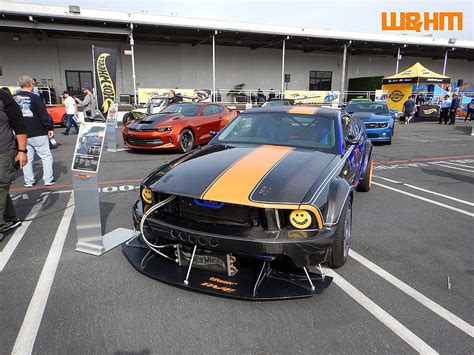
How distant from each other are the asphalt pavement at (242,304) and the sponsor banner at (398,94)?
2068 cm

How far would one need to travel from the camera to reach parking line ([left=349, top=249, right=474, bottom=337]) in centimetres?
251

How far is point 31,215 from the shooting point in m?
4.77

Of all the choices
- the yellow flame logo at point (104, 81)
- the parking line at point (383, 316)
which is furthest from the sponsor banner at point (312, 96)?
the parking line at point (383, 316)

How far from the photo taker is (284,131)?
4.20 meters

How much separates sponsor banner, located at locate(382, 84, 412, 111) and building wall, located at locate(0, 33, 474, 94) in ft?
35.0

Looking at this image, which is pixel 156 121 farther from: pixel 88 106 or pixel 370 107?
pixel 370 107

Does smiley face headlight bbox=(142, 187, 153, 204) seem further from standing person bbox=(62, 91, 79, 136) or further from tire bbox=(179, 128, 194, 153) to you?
standing person bbox=(62, 91, 79, 136)

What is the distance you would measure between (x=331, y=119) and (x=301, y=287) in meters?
2.35

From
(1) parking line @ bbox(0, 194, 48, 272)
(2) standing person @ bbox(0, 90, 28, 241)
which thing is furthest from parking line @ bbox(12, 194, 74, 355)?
(2) standing person @ bbox(0, 90, 28, 241)

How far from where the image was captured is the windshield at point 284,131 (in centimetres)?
400

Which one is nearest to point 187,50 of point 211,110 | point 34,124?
point 211,110

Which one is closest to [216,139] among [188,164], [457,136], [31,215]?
[188,164]

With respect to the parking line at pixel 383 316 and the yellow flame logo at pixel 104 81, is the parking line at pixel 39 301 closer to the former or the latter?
the parking line at pixel 383 316

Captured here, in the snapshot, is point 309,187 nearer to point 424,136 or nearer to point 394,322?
point 394,322
